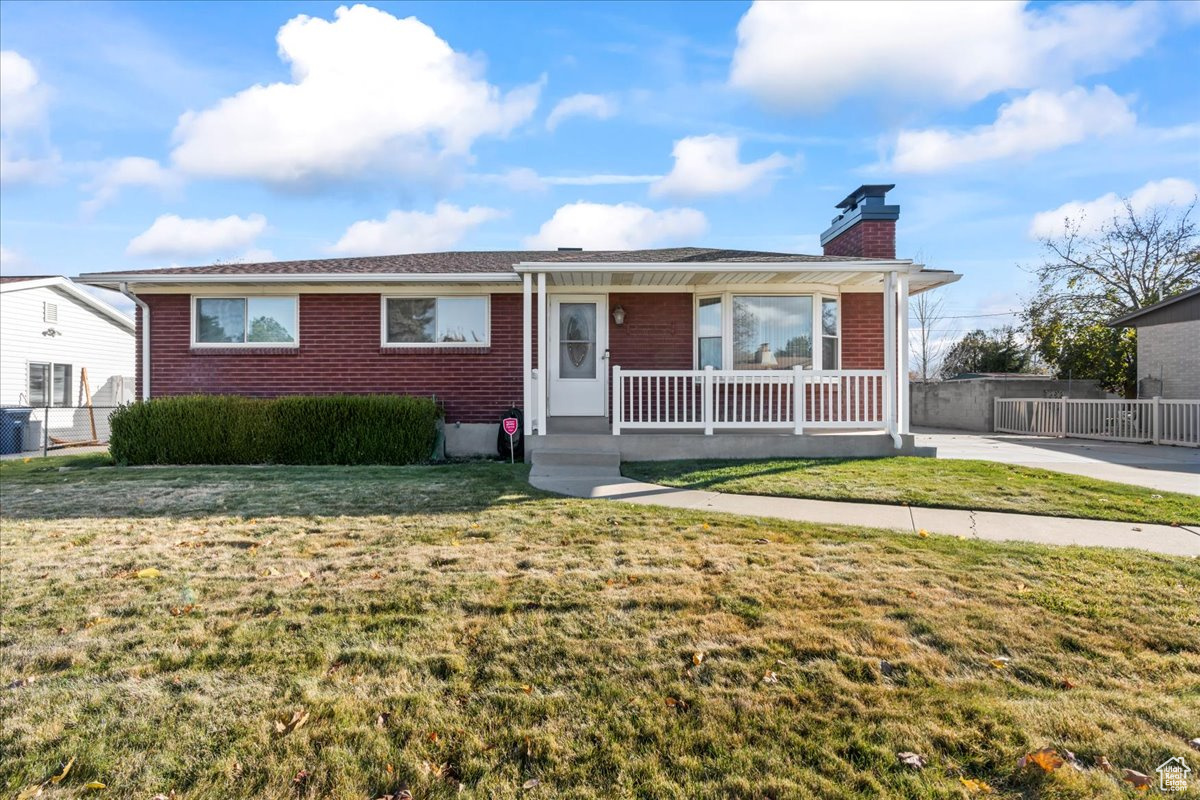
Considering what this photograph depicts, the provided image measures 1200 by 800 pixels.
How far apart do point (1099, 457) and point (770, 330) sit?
17.8 feet

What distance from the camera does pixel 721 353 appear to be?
36.2 feet

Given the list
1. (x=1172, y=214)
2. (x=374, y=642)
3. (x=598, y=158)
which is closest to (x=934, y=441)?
(x=598, y=158)

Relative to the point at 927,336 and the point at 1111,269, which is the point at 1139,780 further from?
the point at 927,336

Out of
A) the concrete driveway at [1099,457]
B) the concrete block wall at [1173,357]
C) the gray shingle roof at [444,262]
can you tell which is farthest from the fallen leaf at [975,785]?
the concrete block wall at [1173,357]

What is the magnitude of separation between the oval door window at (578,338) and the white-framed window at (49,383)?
15.4 metres

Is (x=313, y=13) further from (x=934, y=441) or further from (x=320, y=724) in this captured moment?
(x=934, y=441)

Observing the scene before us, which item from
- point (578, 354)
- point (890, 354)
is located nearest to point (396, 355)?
point (578, 354)

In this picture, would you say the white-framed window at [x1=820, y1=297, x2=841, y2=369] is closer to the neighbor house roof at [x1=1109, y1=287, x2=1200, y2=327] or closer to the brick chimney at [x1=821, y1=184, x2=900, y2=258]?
the brick chimney at [x1=821, y1=184, x2=900, y2=258]

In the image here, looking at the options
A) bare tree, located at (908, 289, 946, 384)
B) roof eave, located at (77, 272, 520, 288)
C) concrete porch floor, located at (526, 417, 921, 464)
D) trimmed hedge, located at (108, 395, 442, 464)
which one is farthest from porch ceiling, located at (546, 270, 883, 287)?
bare tree, located at (908, 289, 946, 384)

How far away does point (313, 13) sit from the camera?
31.0 ft

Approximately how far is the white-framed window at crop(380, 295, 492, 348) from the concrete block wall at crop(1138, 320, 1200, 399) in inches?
673

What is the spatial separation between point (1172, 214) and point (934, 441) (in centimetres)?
2040

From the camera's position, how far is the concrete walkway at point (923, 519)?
505cm

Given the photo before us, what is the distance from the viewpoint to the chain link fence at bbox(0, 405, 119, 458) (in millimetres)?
13898
